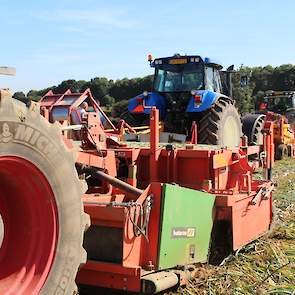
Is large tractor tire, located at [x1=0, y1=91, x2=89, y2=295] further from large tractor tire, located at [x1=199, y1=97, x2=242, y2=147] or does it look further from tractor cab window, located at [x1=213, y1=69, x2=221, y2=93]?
tractor cab window, located at [x1=213, y1=69, x2=221, y2=93]

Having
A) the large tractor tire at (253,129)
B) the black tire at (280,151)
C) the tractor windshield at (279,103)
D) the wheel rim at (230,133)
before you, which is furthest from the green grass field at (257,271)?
the tractor windshield at (279,103)

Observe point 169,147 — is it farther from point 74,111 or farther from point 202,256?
point 74,111

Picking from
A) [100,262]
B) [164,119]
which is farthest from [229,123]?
[100,262]

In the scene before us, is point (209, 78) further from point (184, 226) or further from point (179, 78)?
point (184, 226)

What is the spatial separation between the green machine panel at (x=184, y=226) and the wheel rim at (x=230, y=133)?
4370mm

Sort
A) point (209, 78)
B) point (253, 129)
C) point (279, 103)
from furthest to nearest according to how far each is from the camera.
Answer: point (279, 103) < point (253, 129) < point (209, 78)

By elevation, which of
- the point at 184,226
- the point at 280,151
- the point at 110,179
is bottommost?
the point at 280,151

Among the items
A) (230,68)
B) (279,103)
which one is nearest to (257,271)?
(230,68)

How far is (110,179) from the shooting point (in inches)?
171

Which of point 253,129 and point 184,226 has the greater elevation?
point 253,129

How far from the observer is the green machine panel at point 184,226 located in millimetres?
4062

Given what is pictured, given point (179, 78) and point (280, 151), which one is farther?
point (280, 151)

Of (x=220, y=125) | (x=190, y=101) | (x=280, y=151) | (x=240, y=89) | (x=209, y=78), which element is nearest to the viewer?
(x=220, y=125)

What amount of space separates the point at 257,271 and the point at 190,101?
187 inches
